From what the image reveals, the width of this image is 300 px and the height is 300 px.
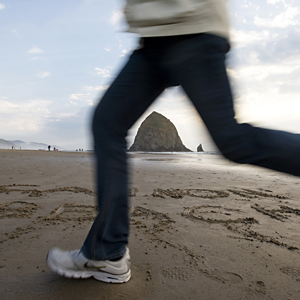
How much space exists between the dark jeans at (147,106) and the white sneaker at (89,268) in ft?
0.14

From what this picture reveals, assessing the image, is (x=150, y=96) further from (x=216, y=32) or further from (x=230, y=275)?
(x=230, y=275)

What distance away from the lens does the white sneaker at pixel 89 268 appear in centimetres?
141

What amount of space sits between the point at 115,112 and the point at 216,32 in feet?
2.20

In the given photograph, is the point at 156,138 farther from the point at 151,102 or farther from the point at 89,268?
the point at 89,268

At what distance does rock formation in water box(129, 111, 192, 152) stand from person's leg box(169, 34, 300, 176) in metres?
73.3

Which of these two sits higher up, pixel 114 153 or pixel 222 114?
pixel 222 114

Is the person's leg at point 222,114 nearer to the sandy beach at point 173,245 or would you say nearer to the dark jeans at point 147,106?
the dark jeans at point 147,106

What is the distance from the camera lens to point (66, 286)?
4.44 ft

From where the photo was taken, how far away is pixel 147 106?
5.03 feet

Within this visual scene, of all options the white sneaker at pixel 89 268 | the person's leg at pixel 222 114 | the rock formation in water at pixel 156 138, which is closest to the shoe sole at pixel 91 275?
the white sneaker at pixel 89 268

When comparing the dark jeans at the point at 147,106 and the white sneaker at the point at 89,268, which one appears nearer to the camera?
the dark jeans at the point at 147,106

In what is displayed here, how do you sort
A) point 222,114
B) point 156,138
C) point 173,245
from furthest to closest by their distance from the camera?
point 156,138 → point 173,245 → point 222,114

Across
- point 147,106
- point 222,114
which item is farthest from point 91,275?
point 222,114

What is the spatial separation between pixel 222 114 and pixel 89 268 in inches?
44.6
